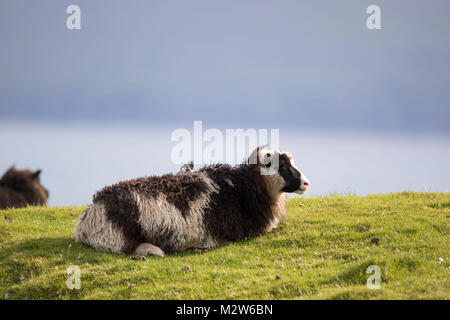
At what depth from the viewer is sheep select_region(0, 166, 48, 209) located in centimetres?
2011

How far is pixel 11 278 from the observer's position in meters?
11.3

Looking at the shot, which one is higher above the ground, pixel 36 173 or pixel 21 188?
pixel 36 173

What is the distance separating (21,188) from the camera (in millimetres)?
20422

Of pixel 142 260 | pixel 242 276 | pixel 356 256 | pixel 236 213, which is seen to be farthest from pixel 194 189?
pixel 356 256

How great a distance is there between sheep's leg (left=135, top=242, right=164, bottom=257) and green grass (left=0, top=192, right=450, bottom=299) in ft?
0.96

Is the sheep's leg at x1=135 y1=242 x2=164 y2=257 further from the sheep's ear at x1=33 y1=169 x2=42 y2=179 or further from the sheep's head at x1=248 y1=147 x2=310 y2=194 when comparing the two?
the sheep's ear at x1=33 y1=169 x2=42 y2=179

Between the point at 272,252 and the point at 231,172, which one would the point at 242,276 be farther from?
the point at 231,172

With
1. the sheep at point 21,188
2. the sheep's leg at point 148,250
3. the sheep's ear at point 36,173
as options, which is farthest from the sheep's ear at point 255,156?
the sheep's ear at point 36,173

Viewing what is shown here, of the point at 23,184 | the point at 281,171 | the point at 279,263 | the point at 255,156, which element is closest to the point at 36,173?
the point at 23,184

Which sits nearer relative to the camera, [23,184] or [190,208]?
[190,208]

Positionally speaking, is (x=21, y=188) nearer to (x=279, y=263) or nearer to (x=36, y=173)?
(x=36, y=173)

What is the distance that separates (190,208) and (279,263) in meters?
2.48

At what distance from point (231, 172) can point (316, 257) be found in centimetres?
316
